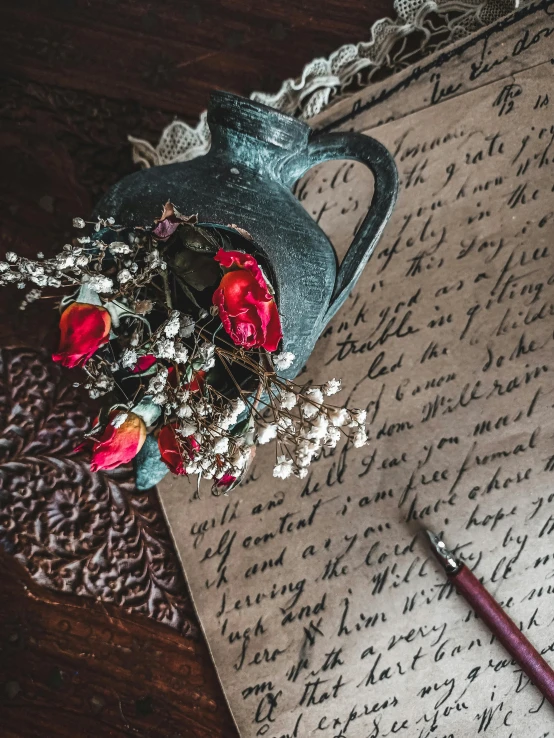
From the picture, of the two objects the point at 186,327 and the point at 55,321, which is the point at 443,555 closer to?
the point at 186,327

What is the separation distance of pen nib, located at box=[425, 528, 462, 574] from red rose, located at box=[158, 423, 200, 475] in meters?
0.32

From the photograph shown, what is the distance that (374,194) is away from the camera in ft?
1.72

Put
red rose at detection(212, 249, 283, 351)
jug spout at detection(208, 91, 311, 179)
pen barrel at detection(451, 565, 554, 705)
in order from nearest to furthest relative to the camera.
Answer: red rose at detection(212, 249, 283, 351), jug spout at detection(208, 91, 311, 179), pen barrel at detection(451, 565, 554, 705)

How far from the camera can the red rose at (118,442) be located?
412 millimetres

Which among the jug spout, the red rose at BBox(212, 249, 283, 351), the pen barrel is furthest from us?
the pen barrel

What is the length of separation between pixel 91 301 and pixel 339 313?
1.08 feet

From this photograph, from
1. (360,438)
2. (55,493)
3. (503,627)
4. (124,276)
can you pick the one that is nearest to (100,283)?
(124,276)

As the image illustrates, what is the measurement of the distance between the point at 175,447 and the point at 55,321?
1.04 feet

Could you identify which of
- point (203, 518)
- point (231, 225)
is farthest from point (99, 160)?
point (203, 518)

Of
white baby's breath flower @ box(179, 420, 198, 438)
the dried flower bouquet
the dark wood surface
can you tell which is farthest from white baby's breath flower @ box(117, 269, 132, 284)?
the dark wood surface

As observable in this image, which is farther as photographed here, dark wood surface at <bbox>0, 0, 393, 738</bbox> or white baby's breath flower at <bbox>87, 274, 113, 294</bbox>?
dark wood surface at <bbox>0, 0, 393, 738</bbox>

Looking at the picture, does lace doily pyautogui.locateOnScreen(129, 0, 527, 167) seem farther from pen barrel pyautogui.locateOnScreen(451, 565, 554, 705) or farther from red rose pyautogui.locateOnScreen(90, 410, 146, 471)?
pen barrel pyautogui.locateOnScreen(451, 565, 554, 705)

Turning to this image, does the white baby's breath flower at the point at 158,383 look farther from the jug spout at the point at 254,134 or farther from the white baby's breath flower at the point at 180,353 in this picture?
the jug spout at the point at 254,134

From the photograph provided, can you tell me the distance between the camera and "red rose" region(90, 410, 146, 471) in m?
0.41
